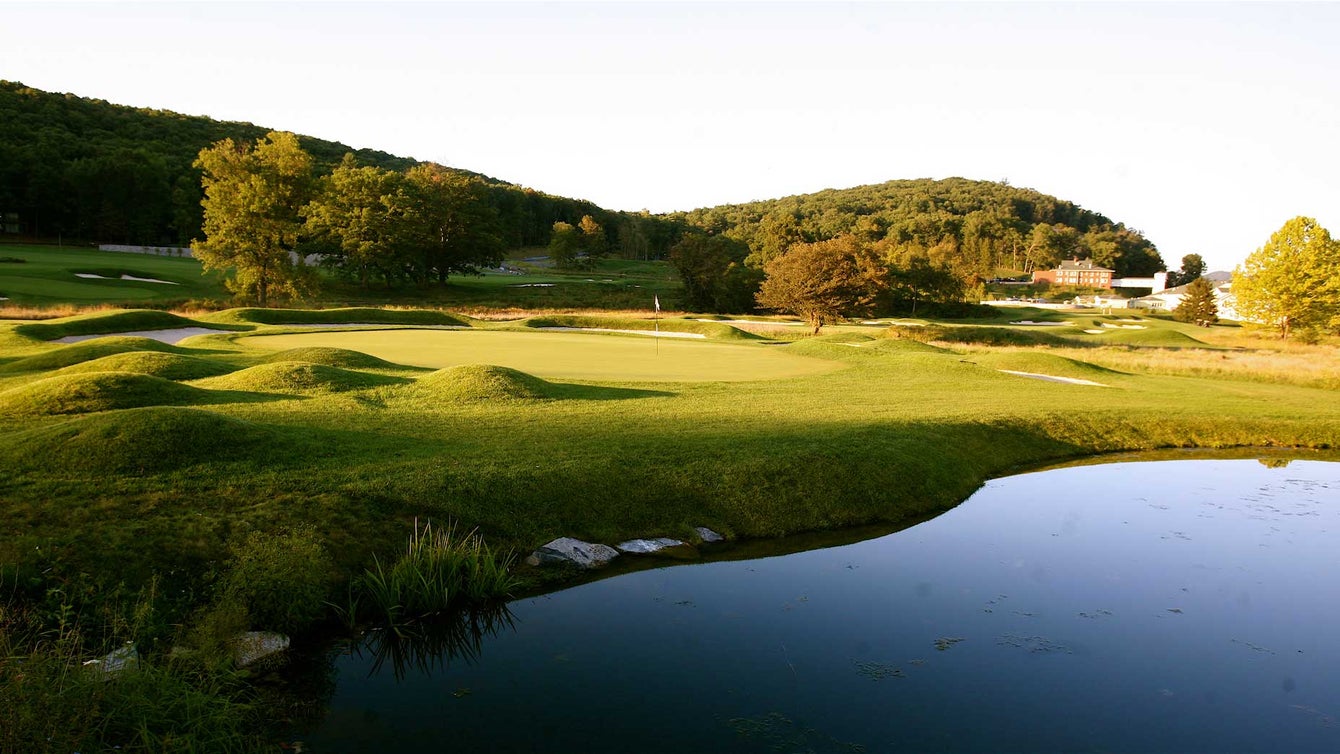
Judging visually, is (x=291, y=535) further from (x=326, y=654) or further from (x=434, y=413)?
(x=434, y=413)

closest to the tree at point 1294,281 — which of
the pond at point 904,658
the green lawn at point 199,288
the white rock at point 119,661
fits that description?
the green lawn at point 199,288

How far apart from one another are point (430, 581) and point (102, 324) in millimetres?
29539

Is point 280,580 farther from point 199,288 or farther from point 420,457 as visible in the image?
point 199,288

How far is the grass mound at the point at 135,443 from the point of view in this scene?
32.9 ft

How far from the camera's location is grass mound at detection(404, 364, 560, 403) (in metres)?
17.4

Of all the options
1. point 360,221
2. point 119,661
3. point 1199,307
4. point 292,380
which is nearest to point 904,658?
point 119,661

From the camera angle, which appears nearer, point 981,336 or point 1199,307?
point 981,336

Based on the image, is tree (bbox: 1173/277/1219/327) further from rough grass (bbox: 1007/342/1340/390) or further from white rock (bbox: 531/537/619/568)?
white rock (bbox: 531/537/619/568)

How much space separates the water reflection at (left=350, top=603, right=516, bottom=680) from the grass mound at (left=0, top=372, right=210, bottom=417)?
892 cm

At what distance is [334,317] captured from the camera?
4250 centimetres

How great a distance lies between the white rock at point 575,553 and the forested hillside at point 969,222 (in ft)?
319

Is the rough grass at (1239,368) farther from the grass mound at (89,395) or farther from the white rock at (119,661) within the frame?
the white rock at (119,661)

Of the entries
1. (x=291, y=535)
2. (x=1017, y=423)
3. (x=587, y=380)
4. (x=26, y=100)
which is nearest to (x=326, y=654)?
(x=291, y=535)

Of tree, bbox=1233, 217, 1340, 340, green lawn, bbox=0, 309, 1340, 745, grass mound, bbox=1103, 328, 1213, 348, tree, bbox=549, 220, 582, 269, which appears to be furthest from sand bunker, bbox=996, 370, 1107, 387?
tree, bbox=549, 220, 582, 269
